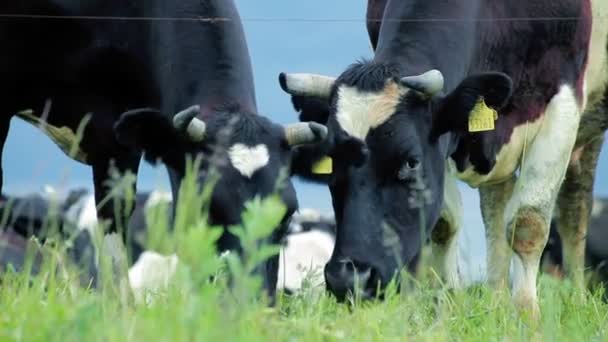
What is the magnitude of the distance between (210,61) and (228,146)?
1002mm

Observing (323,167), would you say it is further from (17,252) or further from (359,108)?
(17,252)

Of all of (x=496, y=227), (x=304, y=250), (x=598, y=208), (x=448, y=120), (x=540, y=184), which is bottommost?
(x=304, y=250)

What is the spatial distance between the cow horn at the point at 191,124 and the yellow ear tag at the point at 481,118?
1601 mm

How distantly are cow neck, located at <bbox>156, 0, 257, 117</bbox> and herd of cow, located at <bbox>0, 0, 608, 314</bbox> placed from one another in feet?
0.04

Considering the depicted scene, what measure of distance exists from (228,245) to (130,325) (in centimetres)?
310

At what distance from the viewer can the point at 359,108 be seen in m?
7.65

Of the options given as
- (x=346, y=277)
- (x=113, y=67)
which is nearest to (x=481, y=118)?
(x=346, y=277)

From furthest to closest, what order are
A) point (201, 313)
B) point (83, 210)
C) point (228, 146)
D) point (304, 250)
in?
point (83, 210)
point (304, 250)
point (228, 146)
point (201, 313)

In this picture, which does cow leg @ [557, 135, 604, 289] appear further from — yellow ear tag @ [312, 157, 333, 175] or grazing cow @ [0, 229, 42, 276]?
grazing cow @ [0, 229, 42, 276]

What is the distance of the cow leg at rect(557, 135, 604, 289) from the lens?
10.9 meters

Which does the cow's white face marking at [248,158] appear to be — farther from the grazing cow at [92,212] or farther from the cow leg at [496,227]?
the grazing cow at [92,212]

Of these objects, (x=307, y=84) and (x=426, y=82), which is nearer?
(x=426, y=82)

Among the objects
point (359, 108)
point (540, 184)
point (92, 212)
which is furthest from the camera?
point (92, 212)

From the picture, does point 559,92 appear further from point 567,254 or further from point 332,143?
point 567,254
